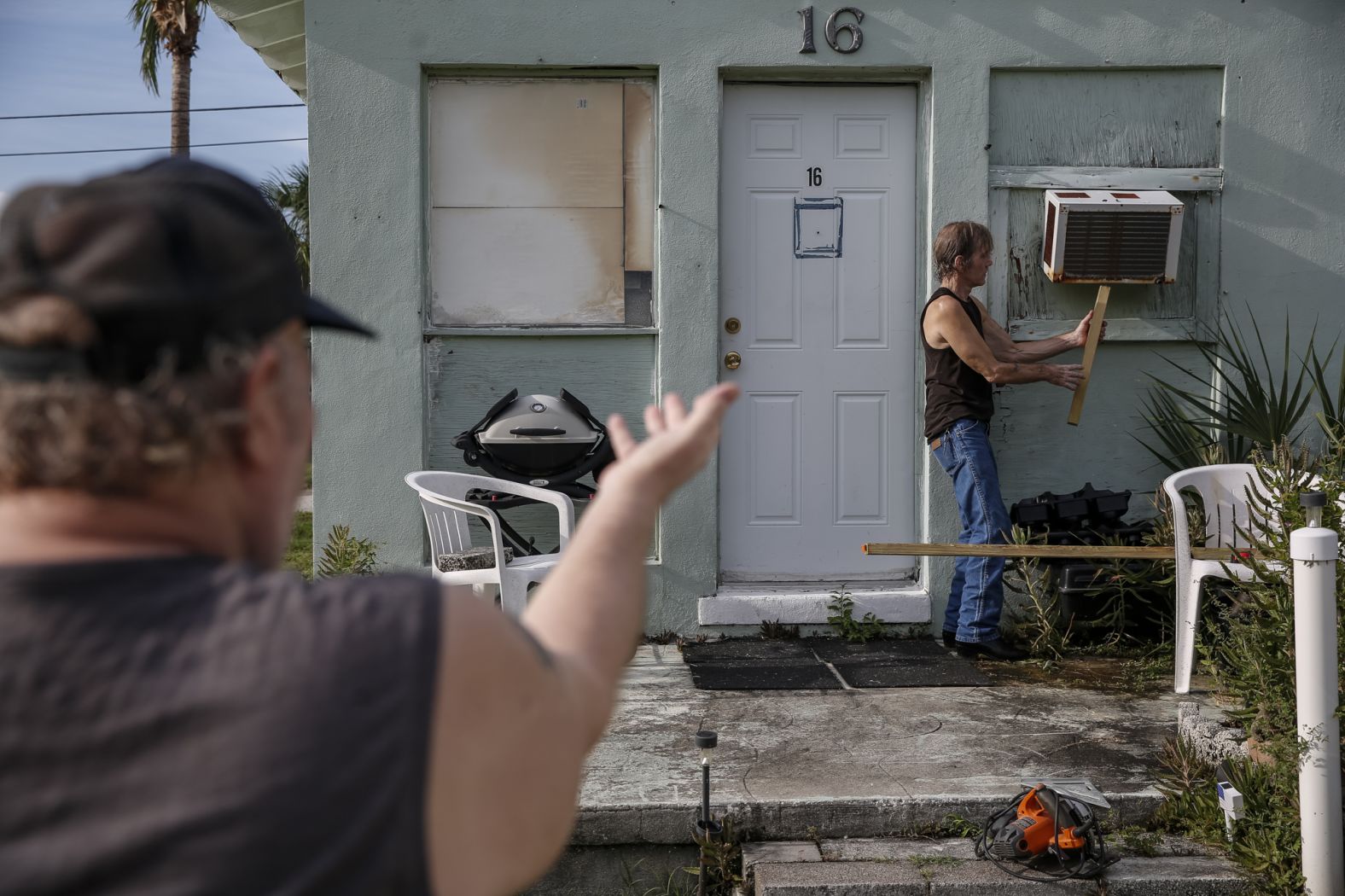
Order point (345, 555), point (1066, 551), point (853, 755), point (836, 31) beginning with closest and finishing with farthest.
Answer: point (853, 755) < point (1066, 551) < point (345, 555) < point (836, 31)

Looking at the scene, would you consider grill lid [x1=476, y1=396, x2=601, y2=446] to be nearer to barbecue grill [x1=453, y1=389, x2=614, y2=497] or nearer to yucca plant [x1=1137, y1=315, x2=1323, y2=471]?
barbecue grill [x1=453, y1=389, x2=614, y2=497]

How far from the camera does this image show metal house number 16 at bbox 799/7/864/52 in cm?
609

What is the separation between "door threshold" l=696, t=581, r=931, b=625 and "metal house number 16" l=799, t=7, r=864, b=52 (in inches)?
102

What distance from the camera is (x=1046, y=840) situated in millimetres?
3568

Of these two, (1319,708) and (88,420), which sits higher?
(88,420)

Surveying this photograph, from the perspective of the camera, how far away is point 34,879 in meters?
0.86

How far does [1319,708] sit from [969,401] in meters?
2.57

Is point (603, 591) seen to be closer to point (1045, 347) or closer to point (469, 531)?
point (469, 531)

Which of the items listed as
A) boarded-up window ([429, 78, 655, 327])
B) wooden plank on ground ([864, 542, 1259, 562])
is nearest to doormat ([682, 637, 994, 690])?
wooden plank on ground ([864, 542, 1259, 562])

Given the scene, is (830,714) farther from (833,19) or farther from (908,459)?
(833,19)

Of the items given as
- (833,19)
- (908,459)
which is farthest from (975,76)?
(908,459)

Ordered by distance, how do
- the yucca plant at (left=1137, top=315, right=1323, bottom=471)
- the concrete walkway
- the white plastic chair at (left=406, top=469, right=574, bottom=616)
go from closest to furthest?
the concrete walkway
the white plastic chair at (left=406, top=469, right=574, bottom=616)
the yucca plant at (left=1137, top=315, right=1323, bottom=471)

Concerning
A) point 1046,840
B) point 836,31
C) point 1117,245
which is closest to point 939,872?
Result: point 1046,840

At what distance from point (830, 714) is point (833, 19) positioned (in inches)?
128
